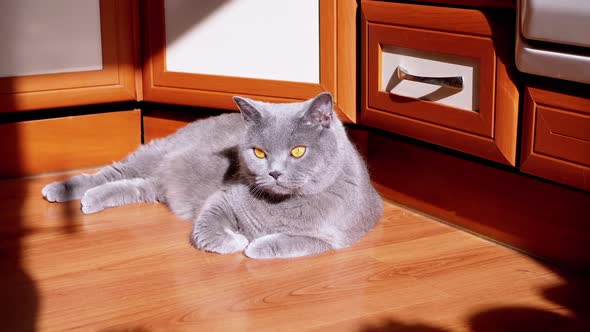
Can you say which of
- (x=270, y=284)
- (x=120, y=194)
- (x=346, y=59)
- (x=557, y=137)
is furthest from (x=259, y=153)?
(x=557, y=137)

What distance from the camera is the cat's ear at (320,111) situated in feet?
6.28

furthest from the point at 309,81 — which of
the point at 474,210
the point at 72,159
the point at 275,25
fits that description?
the point at 72,159

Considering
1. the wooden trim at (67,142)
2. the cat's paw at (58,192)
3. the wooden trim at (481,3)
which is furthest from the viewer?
the wooden trim at (67,142)

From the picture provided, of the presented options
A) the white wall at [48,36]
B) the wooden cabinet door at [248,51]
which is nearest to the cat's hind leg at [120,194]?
the wooden cabinet door at [248,51]

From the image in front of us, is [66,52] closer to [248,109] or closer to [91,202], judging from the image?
[91,202]

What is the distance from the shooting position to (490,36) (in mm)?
1899

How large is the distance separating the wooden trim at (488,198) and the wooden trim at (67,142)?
0.91 meters

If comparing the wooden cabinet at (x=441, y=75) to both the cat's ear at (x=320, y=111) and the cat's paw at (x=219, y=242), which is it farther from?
the cat's paw at (x=219, y=242)

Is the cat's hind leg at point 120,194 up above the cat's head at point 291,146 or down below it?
below

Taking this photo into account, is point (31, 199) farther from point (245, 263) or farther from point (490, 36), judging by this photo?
point (490, 36)

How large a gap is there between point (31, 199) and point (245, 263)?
856 mm

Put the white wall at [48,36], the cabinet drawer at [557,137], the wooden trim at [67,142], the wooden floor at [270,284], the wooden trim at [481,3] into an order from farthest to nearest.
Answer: the wooden trim at [67,142] < the white wall at [48,36] < the wooden trim at [481,3] < the cabinet drawer at [557,137] < the wooden floor at [270,284]

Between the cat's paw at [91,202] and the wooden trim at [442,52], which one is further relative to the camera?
the cat's paw at [91,202]

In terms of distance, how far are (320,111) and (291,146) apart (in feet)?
0.37
